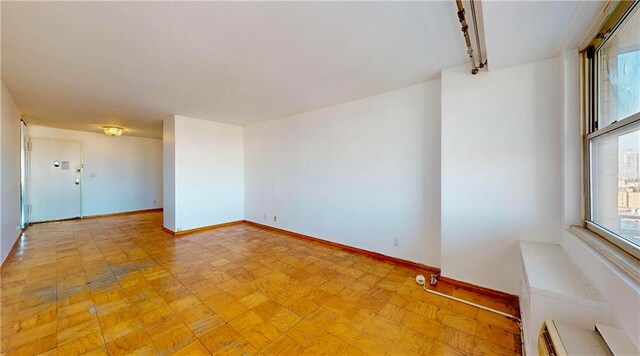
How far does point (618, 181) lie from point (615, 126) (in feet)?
1.12

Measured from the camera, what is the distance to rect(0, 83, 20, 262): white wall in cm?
295

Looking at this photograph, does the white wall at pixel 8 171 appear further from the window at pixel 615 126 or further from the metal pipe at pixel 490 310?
the window at pixel 615 126

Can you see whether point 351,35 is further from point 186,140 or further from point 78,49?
point 186,140

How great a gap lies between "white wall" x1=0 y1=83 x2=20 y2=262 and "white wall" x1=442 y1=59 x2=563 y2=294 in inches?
209

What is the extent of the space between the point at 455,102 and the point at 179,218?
488cm

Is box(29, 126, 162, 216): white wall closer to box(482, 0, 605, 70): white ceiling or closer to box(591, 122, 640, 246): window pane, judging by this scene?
box(482, 0, 605, 70): white ceiling

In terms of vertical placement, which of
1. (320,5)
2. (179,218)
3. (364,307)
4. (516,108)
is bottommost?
(364,307)

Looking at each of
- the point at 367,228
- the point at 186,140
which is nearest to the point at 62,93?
the point at 186,140

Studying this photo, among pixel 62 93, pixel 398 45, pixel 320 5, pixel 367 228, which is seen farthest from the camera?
pixel 367 228

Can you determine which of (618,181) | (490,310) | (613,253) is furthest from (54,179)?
(618,181)

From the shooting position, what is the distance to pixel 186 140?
182 inches

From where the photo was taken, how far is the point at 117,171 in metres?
6.59

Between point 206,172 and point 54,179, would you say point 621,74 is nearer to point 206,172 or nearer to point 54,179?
point 206,172

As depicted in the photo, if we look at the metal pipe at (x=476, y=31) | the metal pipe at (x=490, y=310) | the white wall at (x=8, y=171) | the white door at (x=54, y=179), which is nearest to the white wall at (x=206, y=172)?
the white wall at (x=8, y=171)
